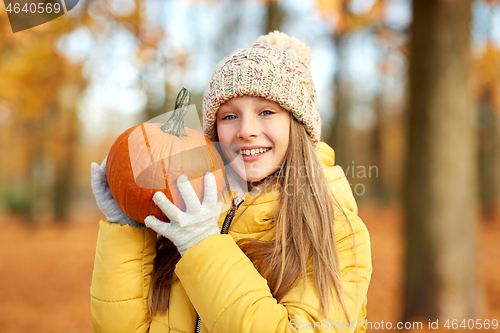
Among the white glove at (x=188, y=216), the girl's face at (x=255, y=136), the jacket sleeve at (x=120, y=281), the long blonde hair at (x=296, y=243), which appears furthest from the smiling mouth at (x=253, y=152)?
the jacket sleeve at (x=120, y=281)

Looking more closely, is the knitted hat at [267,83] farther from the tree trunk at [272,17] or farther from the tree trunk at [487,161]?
the tree trunk at [487,161]

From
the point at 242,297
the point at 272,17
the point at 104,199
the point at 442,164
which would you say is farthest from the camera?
the point at 272,17

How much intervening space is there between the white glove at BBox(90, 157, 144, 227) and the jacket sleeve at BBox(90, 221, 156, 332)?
4cm

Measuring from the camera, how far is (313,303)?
1.55 metres

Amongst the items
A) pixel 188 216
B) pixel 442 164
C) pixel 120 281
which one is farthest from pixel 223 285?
pixel 442 164

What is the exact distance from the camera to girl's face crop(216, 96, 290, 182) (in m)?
1.88

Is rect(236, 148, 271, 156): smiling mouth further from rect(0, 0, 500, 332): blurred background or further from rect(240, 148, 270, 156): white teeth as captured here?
rect(0, 0, 500, 332): blurred background

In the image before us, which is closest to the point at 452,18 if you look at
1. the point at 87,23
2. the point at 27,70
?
the point at 87,23

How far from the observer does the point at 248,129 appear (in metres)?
1.81

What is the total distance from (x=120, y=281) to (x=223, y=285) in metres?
0.57

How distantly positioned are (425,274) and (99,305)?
13.3 ft

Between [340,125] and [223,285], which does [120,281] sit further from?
[340,125]

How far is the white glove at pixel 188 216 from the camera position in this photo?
1496mm

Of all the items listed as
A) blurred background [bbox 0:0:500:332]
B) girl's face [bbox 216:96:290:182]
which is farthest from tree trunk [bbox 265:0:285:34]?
girl's face [bbox 216:96:290:182]
